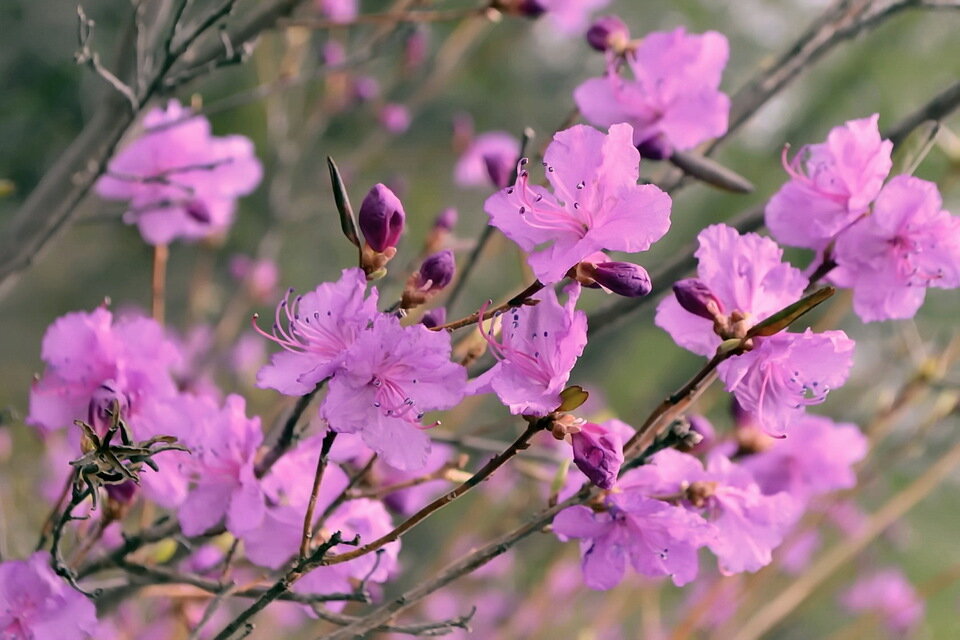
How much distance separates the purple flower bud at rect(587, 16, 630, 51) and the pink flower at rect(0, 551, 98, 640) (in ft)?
2.06

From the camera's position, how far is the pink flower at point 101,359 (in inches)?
26.0

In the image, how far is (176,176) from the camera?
2.95 ft

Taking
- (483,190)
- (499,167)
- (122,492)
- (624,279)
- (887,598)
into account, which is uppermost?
(624,279)

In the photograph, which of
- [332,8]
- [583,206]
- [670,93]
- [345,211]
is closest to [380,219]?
[345,211]

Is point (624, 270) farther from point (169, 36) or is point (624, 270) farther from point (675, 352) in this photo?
point (675, 352)

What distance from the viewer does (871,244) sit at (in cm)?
62

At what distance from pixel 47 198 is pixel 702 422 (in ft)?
2.17

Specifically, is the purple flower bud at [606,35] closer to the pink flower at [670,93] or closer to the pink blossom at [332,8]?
the pink flower at [670,93]

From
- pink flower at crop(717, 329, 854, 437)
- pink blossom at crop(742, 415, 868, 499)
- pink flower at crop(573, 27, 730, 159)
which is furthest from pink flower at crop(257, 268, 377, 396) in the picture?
pink blossom at crop(742, 415, 868, 499)

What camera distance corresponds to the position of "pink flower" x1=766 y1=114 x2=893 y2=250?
609 millimetres

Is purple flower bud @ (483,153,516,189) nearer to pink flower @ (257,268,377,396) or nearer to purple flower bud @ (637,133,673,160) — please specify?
purple flower bud @ (637,133,673,160)

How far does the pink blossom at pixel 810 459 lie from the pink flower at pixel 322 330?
470 millimetres

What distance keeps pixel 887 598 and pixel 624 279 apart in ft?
5.99

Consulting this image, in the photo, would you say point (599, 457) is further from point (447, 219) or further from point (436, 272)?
point (447, 219)
